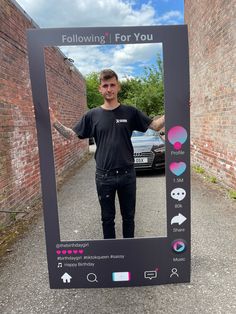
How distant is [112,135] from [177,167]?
2.02ft

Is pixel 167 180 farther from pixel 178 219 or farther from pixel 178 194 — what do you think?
pixel 178 219

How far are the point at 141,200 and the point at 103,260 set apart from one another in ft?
6.26

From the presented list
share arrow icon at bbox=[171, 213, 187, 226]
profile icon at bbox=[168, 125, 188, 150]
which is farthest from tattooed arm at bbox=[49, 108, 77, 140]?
share arrow icon at bbox=[171, 213, 187, 226]

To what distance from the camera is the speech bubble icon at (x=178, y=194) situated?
2516 millimetres

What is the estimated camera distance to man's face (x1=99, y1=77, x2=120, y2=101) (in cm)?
260

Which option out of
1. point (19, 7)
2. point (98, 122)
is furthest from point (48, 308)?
point (19, 7)

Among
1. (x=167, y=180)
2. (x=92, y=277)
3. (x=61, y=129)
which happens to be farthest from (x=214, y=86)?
(x=92, y=277)

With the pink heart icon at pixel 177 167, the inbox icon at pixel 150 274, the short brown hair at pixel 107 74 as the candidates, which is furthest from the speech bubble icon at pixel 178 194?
the short brown hair at pixel 107 74

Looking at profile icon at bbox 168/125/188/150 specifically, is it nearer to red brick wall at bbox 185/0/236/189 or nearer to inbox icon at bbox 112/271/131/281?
inbox icon at bbox 112/271/131/281

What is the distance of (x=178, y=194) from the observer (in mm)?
2523

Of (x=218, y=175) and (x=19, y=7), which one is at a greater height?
(x=19, y=7)

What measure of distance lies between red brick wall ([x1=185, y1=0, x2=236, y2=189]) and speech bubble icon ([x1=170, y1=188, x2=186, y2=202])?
336cm

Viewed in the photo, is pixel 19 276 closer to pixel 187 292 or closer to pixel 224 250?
pixel 187 292

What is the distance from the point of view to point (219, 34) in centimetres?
600
